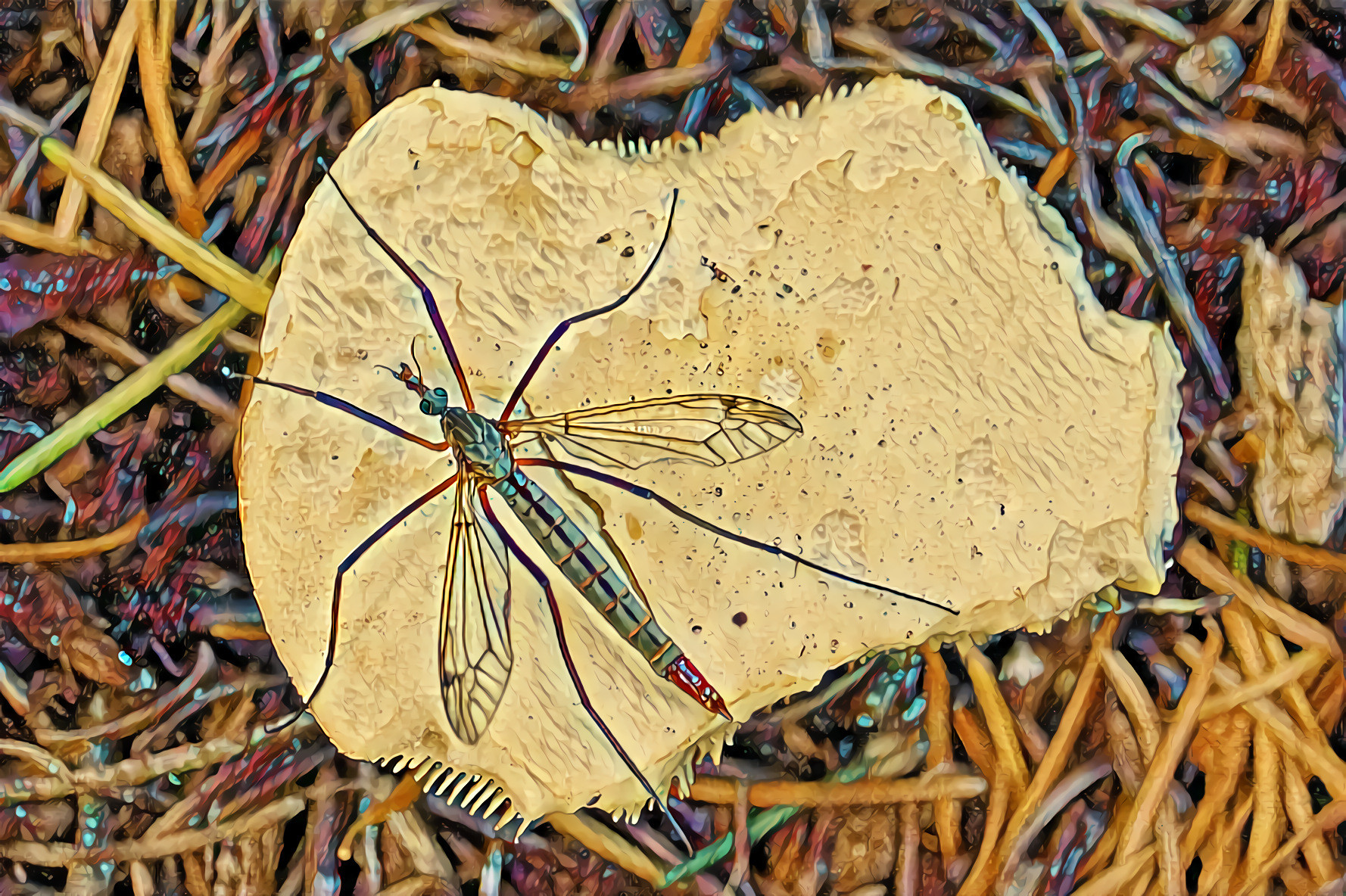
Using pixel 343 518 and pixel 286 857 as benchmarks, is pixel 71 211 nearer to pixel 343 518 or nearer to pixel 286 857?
pixel 343 518

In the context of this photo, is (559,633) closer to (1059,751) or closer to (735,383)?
(735,383)

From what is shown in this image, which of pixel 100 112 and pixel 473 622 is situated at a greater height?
pixel 100 112

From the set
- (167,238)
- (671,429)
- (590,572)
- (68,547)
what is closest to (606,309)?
(671,429)

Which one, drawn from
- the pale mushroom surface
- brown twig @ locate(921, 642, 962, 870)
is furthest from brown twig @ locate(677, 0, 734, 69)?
brown twig @ locate(921, 642, 962, 870)

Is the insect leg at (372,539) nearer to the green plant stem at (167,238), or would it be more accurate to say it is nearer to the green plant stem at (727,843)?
the green plant stem at (167,238)

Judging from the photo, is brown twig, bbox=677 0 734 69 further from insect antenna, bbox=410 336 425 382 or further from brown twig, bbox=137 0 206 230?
A: brown twig, bbox=137 0 206 230

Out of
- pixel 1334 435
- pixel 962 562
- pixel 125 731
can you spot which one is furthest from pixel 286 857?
pixel 1334 435
